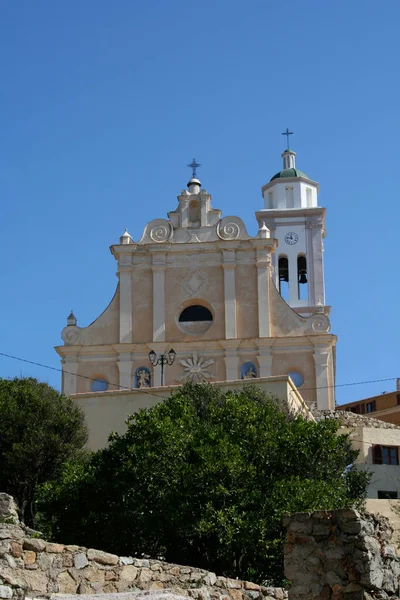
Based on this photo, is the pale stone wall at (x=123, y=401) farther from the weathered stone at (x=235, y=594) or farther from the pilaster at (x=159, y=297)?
the weathered stone at (x=235, y=594)

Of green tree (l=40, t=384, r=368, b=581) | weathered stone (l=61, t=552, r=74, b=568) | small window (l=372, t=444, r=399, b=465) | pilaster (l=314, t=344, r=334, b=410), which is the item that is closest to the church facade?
pilaster (l=314, t=344, r=334, b=410)

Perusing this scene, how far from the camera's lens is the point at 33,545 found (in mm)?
9125

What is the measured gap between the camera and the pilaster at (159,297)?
47875 mm

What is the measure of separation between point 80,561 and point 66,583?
0.84 feet

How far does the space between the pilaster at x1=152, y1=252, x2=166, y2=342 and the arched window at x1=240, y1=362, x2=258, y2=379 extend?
3.91m

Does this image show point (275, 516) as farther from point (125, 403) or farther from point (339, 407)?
point (339, 407)

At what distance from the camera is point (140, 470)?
20172mm

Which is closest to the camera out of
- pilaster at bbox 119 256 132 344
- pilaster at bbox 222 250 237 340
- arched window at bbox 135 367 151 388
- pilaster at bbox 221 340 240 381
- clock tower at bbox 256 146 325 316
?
arched window at bbox 135 367 151 388

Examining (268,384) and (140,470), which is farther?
(268,384)

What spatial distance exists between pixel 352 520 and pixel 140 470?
36.5 feet

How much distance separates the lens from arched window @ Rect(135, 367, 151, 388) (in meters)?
46.3

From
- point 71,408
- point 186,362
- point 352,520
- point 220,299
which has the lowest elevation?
point 352,520

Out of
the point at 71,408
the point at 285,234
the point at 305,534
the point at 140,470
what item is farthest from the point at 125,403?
the point at 285,234

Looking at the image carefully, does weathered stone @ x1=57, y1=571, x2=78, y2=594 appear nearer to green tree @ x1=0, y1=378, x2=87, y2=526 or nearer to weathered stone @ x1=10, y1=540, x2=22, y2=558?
weathered stone @ x1=10, y1=540, x2=22, y2=558
